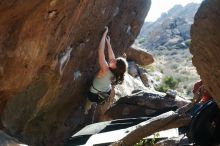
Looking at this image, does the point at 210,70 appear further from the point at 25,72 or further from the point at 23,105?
the point at 23,105

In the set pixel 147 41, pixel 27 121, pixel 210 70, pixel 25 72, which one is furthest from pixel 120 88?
pixel 147 41

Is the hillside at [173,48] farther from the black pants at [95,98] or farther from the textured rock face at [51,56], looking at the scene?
the black pants at [95,98]

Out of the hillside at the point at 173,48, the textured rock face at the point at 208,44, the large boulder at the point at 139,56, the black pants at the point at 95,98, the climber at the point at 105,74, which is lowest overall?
the hillside at the point at 173,48

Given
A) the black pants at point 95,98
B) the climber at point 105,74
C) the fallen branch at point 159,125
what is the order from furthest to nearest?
the black pants at point 95,98
the climber at point 105,74
the fallen branch at point 159,125

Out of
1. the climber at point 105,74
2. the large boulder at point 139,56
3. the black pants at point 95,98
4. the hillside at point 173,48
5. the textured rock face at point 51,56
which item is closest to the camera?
the textured rock face at point 51,56

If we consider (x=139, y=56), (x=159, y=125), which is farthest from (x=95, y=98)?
(x=139, y=56)

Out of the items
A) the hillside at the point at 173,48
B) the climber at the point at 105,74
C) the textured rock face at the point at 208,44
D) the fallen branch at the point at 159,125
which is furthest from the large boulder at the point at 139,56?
the hillside at the point at 173,48

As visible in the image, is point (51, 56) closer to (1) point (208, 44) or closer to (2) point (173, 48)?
(1) point (208, 44)

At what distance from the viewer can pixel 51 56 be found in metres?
11.2

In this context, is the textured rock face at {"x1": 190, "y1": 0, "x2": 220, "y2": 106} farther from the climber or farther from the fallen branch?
the climber

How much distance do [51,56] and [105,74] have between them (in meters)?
1.93

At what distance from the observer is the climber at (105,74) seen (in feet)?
39.2

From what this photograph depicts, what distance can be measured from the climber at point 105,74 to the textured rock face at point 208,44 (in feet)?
18.0

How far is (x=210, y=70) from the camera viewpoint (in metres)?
6.17
